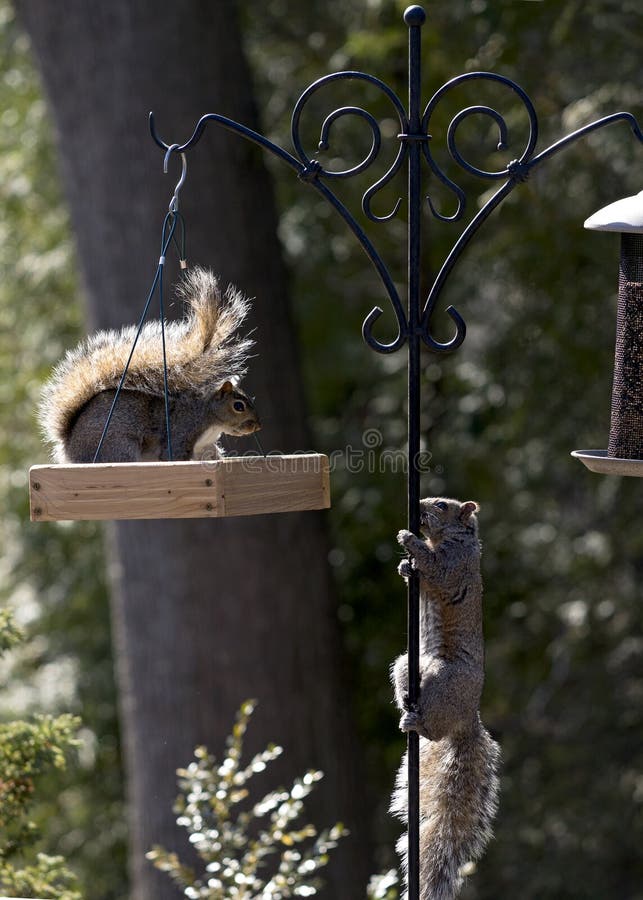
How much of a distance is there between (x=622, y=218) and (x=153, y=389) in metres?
0.96

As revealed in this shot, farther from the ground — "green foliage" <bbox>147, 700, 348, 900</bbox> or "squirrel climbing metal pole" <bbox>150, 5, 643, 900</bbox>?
"squirrel climbing metal pole" <bbox>150, 5, 643, 900</bbox>

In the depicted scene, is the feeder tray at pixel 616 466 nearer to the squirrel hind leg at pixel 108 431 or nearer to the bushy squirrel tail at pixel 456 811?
the bushy squirrel tail at pixel 456 811

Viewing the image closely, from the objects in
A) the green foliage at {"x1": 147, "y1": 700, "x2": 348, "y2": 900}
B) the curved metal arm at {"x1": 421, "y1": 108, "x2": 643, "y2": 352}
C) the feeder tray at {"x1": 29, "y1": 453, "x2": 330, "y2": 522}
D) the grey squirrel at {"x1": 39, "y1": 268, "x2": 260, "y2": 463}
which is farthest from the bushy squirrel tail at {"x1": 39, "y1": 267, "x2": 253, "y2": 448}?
the green foliage at {"x1": 147, "y1": 700, "x2": 348, "y2": 900}

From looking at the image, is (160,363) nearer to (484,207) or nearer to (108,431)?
Result: (108,431)

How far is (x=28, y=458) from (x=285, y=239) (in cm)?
181

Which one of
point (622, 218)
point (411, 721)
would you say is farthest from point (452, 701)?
point (622, 218)

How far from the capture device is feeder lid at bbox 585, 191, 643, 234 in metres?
2.04

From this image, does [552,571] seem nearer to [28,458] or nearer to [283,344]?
[283,344]

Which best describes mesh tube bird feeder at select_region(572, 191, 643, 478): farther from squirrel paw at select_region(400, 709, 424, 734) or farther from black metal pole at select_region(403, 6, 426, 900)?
squirrel paw at select_region(400, 709, 424, 734)

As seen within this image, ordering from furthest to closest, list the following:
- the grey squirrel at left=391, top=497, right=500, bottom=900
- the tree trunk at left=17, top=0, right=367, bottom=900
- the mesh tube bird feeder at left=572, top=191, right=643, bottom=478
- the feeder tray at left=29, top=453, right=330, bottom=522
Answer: the tree trunk at left=17, top=0, right=367, bottom=900, the mesh tube bird feeder at left=572, top=191, right=643, bottom=478, the grey squirrel at left=391, top=497, right=500, bottom=900, the feeder tray at left=29, top=453, right=330, bottom=522

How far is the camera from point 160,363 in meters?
2.33

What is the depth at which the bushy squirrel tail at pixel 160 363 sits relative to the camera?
7.54ft

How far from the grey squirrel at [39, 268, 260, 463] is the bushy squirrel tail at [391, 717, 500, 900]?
0.80 meters

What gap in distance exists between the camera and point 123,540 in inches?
174
